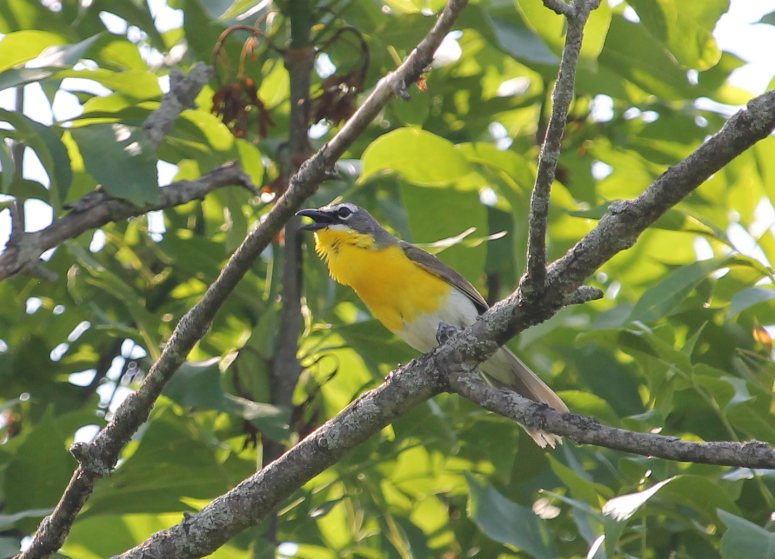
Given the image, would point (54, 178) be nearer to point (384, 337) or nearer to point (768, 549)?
point (384, 337)

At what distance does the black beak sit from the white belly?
2.41ft

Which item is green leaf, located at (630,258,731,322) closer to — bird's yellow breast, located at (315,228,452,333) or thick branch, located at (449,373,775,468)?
thick branch, located at (449,373,775,468)

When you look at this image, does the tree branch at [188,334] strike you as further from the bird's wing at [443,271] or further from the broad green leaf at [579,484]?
the bird's wing at [443,271]

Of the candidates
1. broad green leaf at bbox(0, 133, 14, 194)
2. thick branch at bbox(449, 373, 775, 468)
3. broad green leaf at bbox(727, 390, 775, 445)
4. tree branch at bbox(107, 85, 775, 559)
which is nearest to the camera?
thick branch at bbox(449, 373, 775, 468)

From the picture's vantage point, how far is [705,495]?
3406mm

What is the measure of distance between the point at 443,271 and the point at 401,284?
270mm

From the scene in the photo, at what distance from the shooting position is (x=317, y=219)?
4.96 meters

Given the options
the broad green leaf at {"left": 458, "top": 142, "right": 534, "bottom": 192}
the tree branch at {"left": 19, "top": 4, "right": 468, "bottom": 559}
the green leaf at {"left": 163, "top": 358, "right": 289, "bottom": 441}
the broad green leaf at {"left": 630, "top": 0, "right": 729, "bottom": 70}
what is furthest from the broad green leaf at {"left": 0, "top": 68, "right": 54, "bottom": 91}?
the broad green leaf at {"left": 630, "top": 0, "right": 729, "bottom": 70}

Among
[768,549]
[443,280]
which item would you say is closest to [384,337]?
[443,280]

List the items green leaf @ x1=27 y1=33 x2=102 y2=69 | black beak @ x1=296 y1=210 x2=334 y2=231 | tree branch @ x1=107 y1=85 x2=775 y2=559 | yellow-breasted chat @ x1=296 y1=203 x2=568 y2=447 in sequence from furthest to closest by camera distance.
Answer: yellow-breasted chat @ x1=296 y1=203 x2=568 y2=447 < black beak @ x1=296 y1=210 x2=334 y2=231 < green leaf @ x1=27 y1=33 x2=102 y2=69 < tree branch @ x1=107 y1=85 x2=775 y2=559

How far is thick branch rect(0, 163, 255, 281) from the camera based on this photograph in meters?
3.38

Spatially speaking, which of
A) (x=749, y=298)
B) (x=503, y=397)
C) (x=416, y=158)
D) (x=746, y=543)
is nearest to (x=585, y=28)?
(x=416, y=158)

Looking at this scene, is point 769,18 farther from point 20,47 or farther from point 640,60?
point 20,47

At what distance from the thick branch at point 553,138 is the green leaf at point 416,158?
5.72ft
